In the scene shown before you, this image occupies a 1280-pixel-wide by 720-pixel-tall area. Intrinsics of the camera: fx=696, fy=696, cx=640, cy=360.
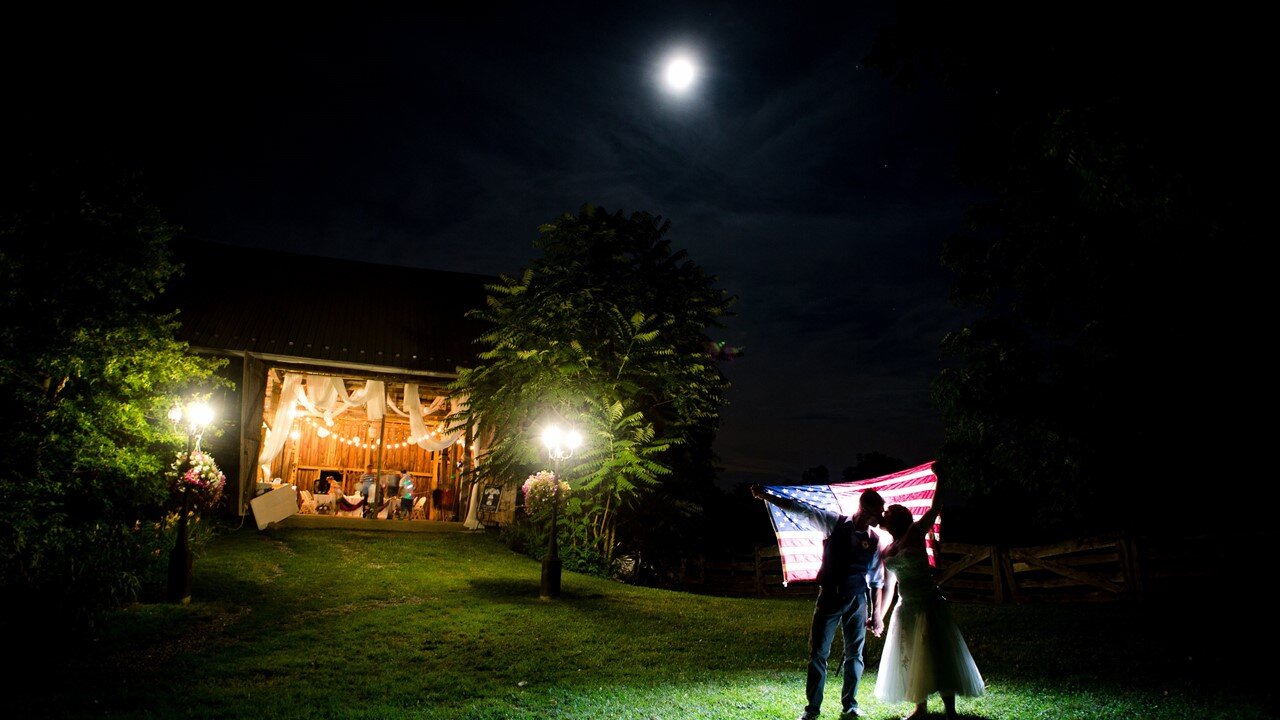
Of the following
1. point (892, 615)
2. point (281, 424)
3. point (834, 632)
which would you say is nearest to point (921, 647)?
point (892, 615)

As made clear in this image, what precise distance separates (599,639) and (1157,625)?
23.9 feet

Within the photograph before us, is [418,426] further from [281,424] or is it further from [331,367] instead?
[281,424]

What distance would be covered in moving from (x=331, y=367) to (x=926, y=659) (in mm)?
18300

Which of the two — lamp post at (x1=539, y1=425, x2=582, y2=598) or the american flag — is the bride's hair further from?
lamp post at (x1=539, y1=425, x2=582, y2=598)

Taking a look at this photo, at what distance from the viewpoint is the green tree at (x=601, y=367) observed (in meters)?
15.8

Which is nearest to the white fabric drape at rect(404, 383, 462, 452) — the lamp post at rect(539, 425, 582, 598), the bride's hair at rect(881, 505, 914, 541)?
the lamp post at rect(539, 425, 582, 598)

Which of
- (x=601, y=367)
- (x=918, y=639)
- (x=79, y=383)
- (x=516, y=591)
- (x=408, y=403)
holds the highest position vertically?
(x=601, y=367)

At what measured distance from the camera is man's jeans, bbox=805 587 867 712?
18.0 feet

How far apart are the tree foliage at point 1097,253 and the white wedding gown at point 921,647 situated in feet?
18.1

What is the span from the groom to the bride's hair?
0.23 feet

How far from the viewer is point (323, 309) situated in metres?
21.5

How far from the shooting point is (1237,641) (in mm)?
7914

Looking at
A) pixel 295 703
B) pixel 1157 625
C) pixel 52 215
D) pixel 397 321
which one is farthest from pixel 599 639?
pixel 397 321

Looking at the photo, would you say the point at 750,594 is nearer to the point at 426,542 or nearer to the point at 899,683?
the point at 426,542
